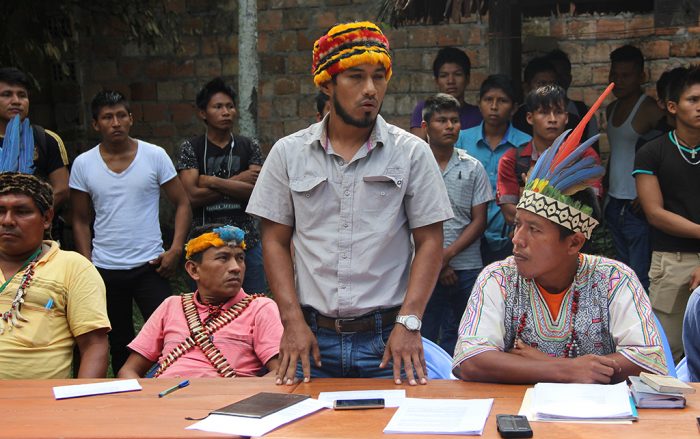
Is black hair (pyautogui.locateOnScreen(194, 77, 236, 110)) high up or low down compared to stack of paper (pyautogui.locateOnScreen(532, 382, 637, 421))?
up

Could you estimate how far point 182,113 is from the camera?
344 inches

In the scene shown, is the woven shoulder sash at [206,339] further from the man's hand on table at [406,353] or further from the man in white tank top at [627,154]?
the man in white tank top at [627,154]

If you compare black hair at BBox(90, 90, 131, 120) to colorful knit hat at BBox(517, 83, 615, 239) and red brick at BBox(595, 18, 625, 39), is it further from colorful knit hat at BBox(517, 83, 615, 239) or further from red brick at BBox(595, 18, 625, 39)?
red brick at BBox(595, 18, 625, 39)

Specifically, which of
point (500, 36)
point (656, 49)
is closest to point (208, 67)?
point (500, 36)

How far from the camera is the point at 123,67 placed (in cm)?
891

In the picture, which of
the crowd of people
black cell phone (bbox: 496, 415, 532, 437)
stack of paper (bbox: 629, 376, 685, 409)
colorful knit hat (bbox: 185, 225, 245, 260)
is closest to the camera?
black cell phone (bbox: 496, 415, 532, 437)

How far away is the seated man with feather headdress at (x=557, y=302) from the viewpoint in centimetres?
312

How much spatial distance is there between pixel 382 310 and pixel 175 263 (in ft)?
7.91

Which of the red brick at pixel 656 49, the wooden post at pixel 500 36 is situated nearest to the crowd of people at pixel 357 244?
the wooden post at pixel 500 36

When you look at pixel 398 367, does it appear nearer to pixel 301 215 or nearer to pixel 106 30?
pixel 301 215

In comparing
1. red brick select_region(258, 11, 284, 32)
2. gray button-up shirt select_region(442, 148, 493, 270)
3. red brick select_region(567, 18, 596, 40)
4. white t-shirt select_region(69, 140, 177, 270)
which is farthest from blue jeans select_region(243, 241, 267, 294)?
red brick select_region(567, 18, 596, 40)

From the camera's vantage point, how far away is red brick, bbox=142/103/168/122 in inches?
346

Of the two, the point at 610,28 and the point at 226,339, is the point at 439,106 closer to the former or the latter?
the point at 226,339

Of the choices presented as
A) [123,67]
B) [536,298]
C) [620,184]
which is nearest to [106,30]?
[123,67]
